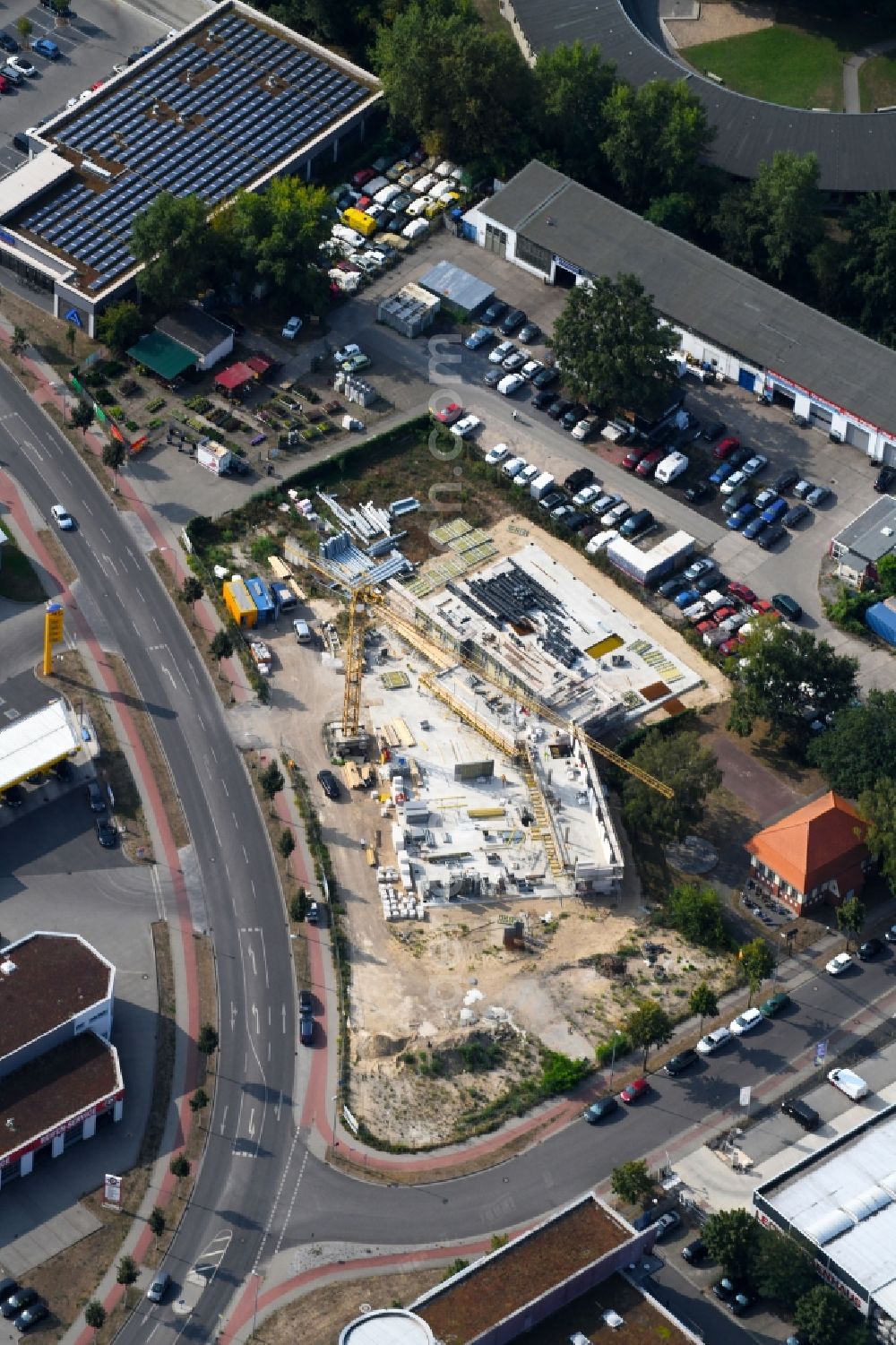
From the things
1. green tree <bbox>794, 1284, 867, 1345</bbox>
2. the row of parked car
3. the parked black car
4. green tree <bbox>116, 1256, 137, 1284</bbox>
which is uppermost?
green tree <bbox>794, 1284, 867, 1345</bbox>

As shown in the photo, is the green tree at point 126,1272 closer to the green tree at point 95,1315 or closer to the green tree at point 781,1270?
the green tree at point 95,1315

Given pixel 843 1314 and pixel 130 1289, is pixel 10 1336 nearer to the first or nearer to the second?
pixel 130 1289

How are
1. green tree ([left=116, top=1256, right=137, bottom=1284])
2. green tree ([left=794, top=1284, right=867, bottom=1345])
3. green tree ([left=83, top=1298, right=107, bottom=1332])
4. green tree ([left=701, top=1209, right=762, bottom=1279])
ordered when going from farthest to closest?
green tree ([left=701, top=1209, right=762, bottom=1279]), green tree ([left=116, top=1256, right=137, bottom=1284]), green tree ([left=83, top=1298, right=107, bottom=1332]), green tree ([left=794, top=1284, right=867, bottom=1345])

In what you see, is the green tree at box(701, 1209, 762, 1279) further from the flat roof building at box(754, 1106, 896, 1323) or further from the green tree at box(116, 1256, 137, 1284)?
the green tree at box(116, 1256, 137, 1284)

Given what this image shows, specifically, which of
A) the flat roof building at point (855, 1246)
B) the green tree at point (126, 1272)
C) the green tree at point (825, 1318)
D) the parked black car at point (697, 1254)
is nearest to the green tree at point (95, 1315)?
the green tree at point (126, 1272)

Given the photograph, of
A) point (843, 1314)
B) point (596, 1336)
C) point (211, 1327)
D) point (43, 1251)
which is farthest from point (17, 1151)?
point (843, 1314)

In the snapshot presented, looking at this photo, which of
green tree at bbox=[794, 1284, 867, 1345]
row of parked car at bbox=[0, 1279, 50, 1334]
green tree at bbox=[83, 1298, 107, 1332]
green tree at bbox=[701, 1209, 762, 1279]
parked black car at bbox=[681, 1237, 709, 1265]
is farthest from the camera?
parked black car at bbox=[681, 1237, 709, 1265]

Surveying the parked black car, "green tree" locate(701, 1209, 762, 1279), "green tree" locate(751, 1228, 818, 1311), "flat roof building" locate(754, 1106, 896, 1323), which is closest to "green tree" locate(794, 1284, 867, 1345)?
"green tree" locate(751, 1228, 818, 1311)
